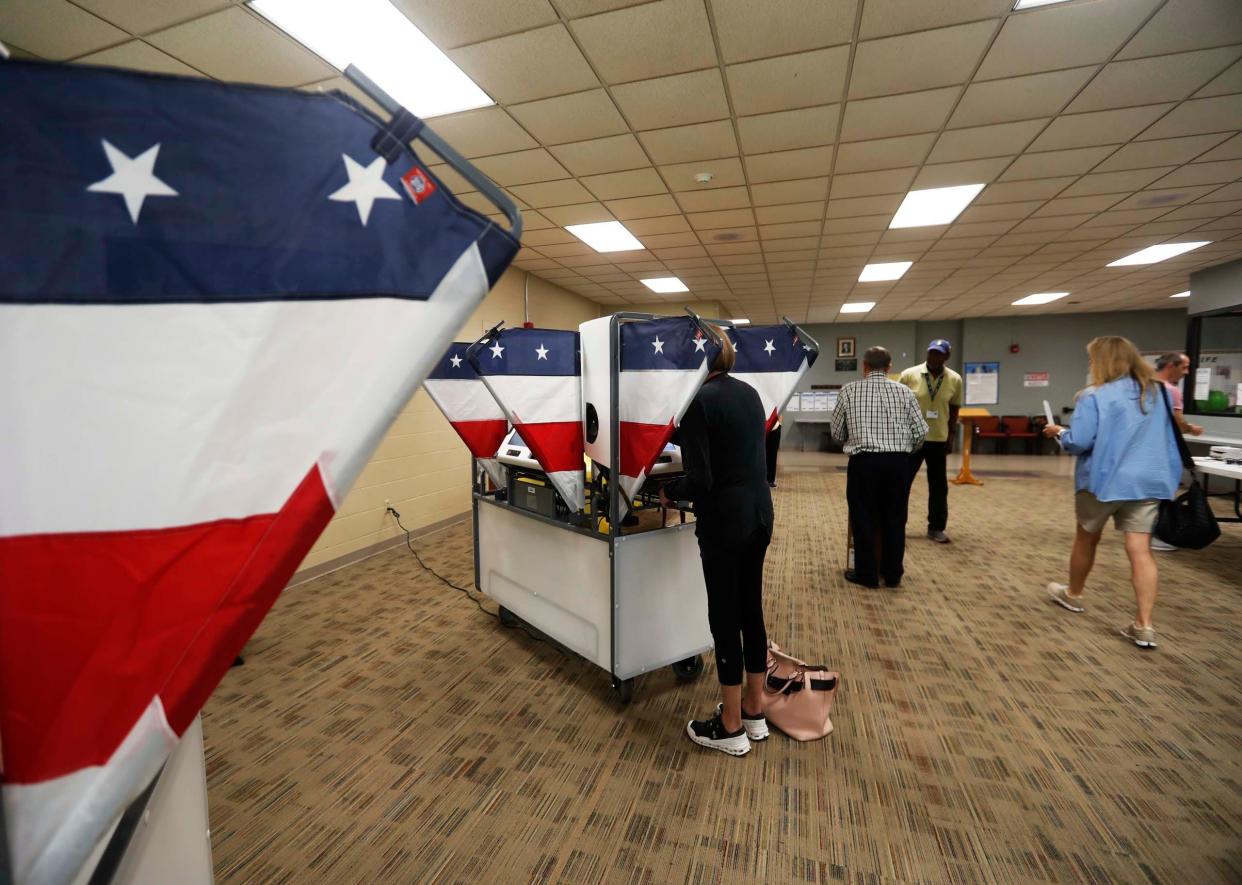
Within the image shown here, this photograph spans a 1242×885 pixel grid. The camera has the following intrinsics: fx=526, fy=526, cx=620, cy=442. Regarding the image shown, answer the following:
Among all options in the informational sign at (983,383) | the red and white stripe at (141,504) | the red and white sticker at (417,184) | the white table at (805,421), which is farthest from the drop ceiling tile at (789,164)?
the informational sign at (983,383)

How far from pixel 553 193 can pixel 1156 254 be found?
676cm

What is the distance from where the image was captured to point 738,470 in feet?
5.82

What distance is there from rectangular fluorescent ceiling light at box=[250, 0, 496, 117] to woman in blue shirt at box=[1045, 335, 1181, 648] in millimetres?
3440

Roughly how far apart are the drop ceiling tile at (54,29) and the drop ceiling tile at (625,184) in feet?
8.18

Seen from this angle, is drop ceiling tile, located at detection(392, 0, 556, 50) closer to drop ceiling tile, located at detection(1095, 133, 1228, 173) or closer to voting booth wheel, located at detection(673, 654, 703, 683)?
voting booth wheel, located at detection(673, 654, 703, 683)

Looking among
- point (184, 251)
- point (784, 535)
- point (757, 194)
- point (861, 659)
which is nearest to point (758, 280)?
point (757, 194)

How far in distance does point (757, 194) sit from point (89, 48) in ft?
12.6

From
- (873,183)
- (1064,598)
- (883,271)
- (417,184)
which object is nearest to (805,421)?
(883,271)

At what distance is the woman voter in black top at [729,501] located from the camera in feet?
5.77

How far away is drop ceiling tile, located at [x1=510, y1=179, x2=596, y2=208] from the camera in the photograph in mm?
3877

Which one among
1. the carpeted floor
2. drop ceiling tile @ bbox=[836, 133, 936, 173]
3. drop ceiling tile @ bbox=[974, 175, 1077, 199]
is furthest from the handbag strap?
drop ceiling tile @ bbox=[974, 175, 1077, 199]

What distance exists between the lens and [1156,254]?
19.3ft

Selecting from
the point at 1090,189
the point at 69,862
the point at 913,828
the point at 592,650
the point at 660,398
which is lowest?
the point at 913,828

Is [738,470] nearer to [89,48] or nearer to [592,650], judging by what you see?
[592,650]
